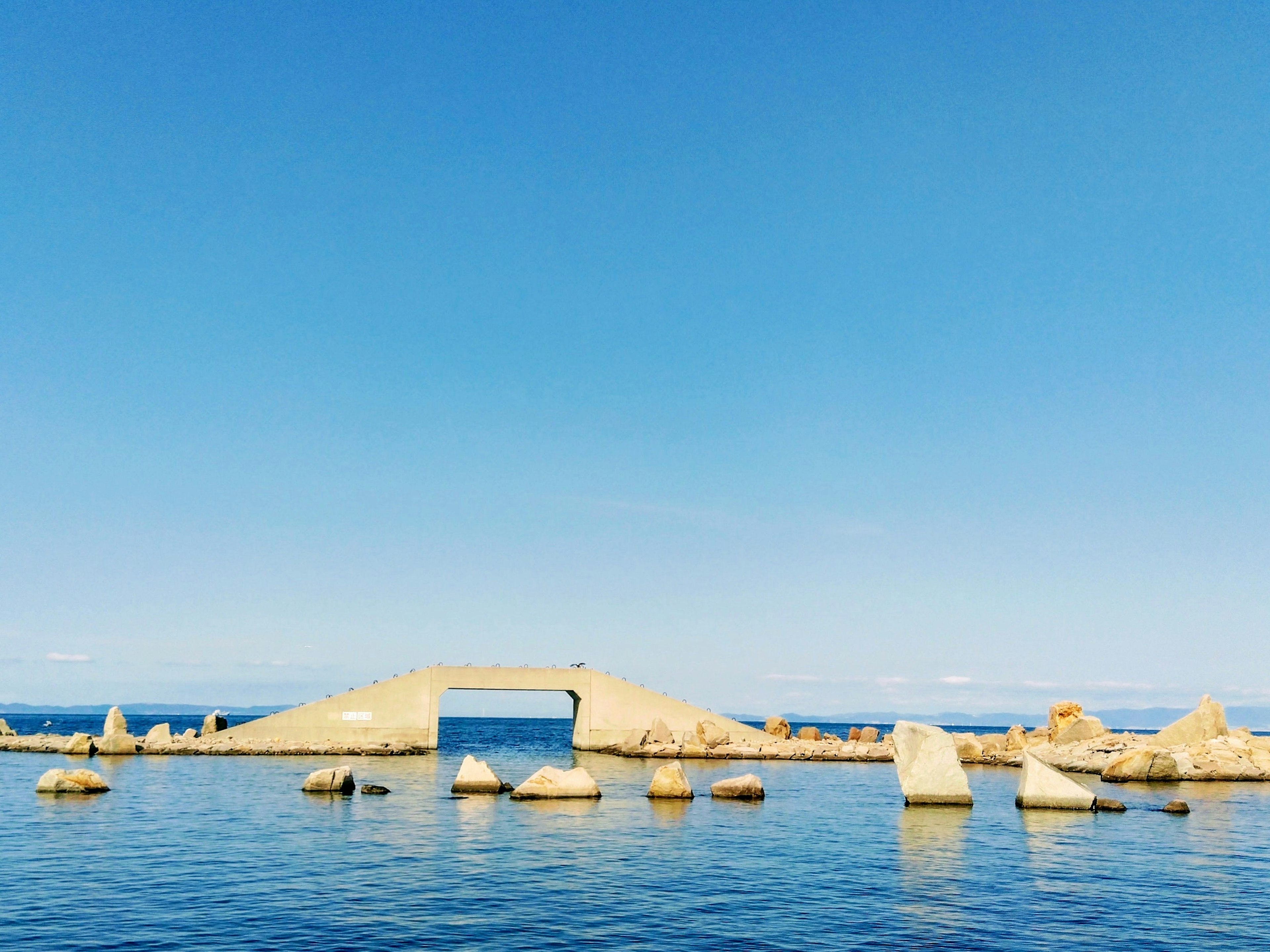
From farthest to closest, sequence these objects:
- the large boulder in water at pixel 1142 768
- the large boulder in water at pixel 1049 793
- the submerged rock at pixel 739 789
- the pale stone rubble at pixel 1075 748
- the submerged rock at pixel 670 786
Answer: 1. the pale stone rubble at pixel 1075 748
2. the large boulder in water at pixel 1142 768
3. the submerged rock at pixel 739 789
4. the submerged rock at pixel 670 786
5. the large boulder in water at pixel 1049 793

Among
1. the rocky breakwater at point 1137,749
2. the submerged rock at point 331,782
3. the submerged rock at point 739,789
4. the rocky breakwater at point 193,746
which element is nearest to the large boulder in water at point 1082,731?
the rocky breakwater at point 1137,749

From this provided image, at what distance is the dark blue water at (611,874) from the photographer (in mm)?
23797

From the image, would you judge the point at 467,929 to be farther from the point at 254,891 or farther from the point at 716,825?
the point at 716,825

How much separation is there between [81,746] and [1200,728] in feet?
300

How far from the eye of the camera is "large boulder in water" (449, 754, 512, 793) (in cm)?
5400

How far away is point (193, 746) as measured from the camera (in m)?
84.2

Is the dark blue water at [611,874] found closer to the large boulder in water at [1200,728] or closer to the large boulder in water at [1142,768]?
the large boulder in water at [1142,768]

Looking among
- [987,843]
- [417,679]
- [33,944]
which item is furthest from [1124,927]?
[417,679]

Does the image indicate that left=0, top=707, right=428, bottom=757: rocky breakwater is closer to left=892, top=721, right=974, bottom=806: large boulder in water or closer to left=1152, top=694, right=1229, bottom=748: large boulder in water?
left=892, top=721, right=974, bottom=806: large boulder in water

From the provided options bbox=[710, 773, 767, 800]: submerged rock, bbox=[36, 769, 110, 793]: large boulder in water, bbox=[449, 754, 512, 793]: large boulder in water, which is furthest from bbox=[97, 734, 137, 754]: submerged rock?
bbox=[710, 773, 767, 800]: submerged rock

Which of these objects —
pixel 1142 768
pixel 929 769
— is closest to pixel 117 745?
pixel 929 769

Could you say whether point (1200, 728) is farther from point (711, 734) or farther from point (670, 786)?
point (670, 786)

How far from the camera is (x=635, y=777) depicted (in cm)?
6638

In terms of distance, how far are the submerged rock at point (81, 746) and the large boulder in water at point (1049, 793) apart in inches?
2791
